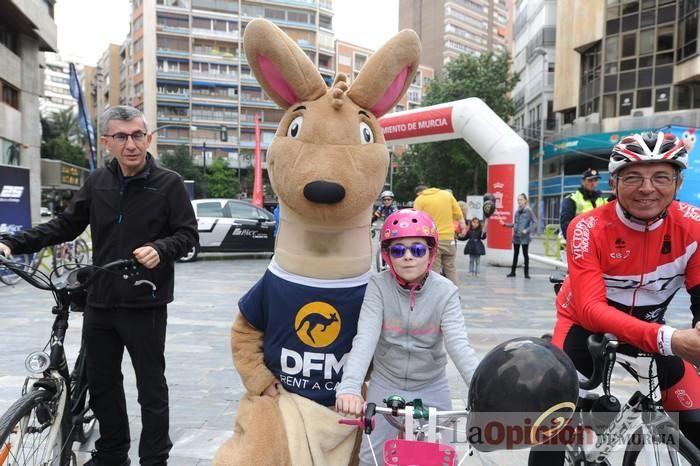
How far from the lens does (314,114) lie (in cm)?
246

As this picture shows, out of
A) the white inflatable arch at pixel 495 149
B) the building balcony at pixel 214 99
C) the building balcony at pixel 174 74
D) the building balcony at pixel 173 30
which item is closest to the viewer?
the white inflatable arch at pixel 495 149

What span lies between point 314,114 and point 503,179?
11320 millimetres

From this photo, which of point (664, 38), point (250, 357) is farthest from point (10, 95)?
point (664, 38)

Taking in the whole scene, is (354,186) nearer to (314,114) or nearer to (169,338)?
(314,114)

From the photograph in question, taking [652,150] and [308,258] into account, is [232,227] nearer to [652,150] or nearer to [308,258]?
[308,258]

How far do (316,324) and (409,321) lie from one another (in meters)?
0.45

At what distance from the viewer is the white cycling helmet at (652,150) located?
2.14 meters

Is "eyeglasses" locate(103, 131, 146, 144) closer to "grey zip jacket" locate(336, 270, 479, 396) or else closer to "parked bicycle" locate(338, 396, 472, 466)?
"grey zip jacket" locate(336, 270, 479, 396)

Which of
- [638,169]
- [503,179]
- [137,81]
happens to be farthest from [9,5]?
[137,81]

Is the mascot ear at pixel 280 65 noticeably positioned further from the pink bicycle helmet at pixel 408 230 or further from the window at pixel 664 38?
the window at pixel 664 38

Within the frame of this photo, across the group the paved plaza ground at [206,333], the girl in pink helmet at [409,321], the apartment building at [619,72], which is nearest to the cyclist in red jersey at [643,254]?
the girl in pink helmet at [409,321]

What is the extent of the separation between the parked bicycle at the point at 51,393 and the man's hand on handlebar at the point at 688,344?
7.56 feet

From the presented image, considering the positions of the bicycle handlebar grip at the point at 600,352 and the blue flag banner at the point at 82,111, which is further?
the blue flag banner at the point at 82,111

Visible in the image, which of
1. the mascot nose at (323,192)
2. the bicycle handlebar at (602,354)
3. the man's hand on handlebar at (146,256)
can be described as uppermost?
the mascot nose at (323,192)
